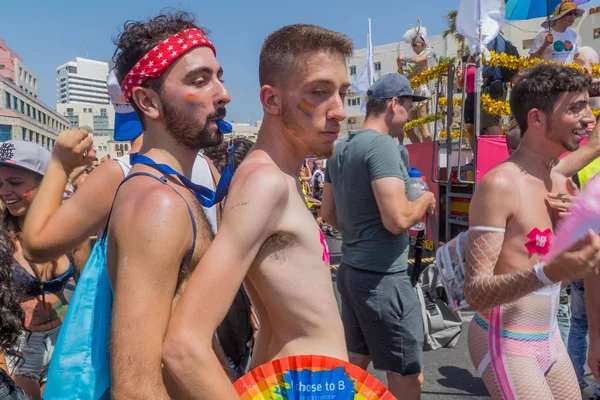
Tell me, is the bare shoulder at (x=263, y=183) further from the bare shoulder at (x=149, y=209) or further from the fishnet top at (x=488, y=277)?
the fishnet top at (x=488, y=277)

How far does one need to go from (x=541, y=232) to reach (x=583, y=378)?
2217mm

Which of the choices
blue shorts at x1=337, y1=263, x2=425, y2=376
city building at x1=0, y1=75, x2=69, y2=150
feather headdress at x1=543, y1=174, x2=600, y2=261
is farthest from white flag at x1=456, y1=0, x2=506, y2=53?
city building at x1=0, y1=75, x2=69, y2=150

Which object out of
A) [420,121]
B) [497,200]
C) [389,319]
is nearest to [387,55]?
[420,121]

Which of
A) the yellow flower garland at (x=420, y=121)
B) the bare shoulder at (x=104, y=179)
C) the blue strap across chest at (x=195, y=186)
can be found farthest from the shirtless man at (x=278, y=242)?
the yellow flower garland at (x=420, y=121)

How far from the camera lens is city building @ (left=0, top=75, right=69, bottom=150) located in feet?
244

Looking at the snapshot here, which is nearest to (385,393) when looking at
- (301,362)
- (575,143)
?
(301,362)

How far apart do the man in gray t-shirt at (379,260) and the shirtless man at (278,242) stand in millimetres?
1232

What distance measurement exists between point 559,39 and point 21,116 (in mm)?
85118

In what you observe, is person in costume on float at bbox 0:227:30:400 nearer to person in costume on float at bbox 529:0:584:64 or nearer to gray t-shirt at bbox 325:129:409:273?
gray t-shirt at bbox 325:129:409:273

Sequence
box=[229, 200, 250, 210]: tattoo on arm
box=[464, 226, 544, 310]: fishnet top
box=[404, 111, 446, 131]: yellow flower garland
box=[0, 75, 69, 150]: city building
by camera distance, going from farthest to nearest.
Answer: box=[0, 75, 69, 150]: city building → box=[404, 111, 446, 131]: yellow flower garland → box=[464, 226, 544, 310]: fishnet top → box=[229, 200, 250, 210]: tattoo on arm

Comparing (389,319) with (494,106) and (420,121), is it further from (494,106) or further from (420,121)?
(420,121)

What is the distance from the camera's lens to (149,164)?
1.51 meters

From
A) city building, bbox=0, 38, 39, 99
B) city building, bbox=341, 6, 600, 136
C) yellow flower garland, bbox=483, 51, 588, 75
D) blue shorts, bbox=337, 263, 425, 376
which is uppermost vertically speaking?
city building, bbox=0, 38, 39, 99

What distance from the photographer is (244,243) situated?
1411mm
